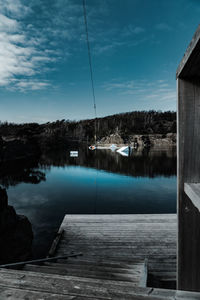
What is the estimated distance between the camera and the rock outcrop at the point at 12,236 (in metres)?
4.96

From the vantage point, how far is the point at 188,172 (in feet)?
3.36

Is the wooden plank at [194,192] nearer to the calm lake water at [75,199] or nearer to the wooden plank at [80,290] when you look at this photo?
the wooden plank at [80,290]

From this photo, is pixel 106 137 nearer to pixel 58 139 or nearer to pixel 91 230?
pixel 58 139

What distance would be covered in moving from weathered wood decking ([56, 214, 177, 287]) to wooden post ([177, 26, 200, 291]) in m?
2.36

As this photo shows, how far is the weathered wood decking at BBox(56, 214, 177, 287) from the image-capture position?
3.64 m

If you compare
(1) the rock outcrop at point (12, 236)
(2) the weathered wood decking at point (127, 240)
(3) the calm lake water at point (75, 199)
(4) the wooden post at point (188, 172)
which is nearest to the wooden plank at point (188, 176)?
(4) the wooden post at point (188, 172)

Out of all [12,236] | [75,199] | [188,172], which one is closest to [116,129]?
[75,199]

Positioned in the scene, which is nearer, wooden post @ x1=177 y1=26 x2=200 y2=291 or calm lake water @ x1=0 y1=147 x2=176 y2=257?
wooden post @ x1=177 y1=26 x2=200 y2=291

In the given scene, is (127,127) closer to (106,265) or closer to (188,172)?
(106,265)

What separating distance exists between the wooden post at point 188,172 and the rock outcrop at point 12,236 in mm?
4920

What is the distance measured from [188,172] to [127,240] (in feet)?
13.1

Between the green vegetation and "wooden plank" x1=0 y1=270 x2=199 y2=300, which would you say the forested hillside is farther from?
"wooden plank" x1=0 y1=270 x2=199 y2=300

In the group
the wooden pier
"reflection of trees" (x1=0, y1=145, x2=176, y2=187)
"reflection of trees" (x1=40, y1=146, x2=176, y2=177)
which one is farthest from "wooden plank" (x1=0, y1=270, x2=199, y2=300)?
"reflection of trees" (x1=40, y1=146, x2=176, y2=177)

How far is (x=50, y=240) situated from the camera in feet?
22.9
